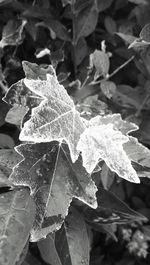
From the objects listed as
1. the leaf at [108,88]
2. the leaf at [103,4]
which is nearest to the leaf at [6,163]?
the leaf at [108,88]

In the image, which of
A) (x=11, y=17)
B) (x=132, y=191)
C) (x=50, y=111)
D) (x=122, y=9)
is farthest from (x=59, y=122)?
(x=132, y=191)

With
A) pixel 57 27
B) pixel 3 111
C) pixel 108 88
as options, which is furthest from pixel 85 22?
pixel 3 111

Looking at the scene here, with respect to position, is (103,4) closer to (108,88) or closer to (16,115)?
(108,88)

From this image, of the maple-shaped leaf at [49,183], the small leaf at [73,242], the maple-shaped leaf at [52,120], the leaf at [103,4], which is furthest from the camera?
the leaf at [103,4]

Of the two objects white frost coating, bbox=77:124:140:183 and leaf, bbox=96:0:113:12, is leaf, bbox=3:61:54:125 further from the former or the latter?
leaf, bbox=96:0:113:12

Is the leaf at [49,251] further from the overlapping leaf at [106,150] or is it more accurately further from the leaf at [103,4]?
the leaf at [103,4]

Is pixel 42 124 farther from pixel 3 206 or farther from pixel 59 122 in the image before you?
pixel 3 206
